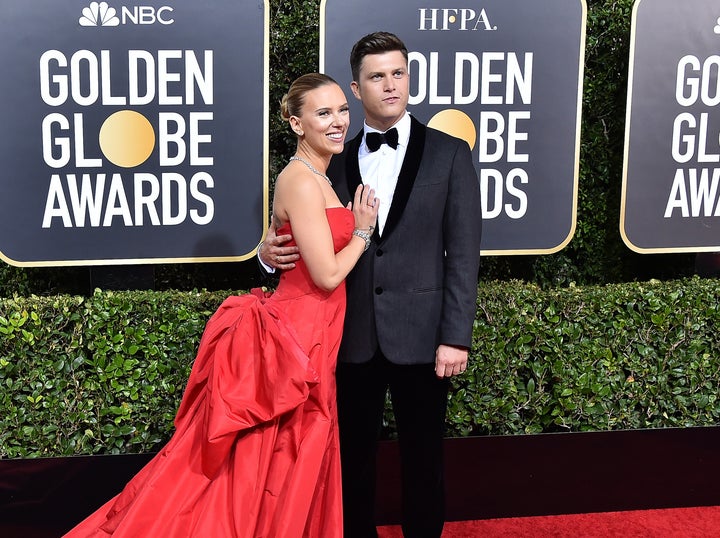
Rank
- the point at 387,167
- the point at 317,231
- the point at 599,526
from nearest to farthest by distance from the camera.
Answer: the point at 317,231 < the point at 387,167 < the point at 599,526

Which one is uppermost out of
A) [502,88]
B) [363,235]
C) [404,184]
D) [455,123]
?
[502,88]

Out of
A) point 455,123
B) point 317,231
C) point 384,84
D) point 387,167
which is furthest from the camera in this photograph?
point 455,123

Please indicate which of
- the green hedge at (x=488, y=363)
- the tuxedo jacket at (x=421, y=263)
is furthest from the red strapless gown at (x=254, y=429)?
the green hedge at (x=488, y=363)

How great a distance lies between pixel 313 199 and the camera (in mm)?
2467

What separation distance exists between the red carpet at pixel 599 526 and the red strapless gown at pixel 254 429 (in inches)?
43.1

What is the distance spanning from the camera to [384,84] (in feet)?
8.44

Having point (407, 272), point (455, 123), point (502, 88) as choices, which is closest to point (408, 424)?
point (407, 272)

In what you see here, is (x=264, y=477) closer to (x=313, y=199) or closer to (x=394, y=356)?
(x=394, y=356)

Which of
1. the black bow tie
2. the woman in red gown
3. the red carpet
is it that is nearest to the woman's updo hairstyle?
the woman in red gown

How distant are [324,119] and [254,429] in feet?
3.34

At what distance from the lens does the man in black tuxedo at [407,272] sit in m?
2.60

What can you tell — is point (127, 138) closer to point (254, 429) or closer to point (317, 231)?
point (317, 231)

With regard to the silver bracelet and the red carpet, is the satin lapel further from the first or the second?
the red carpet

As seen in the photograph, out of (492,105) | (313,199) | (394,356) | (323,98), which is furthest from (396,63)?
(492,105)
